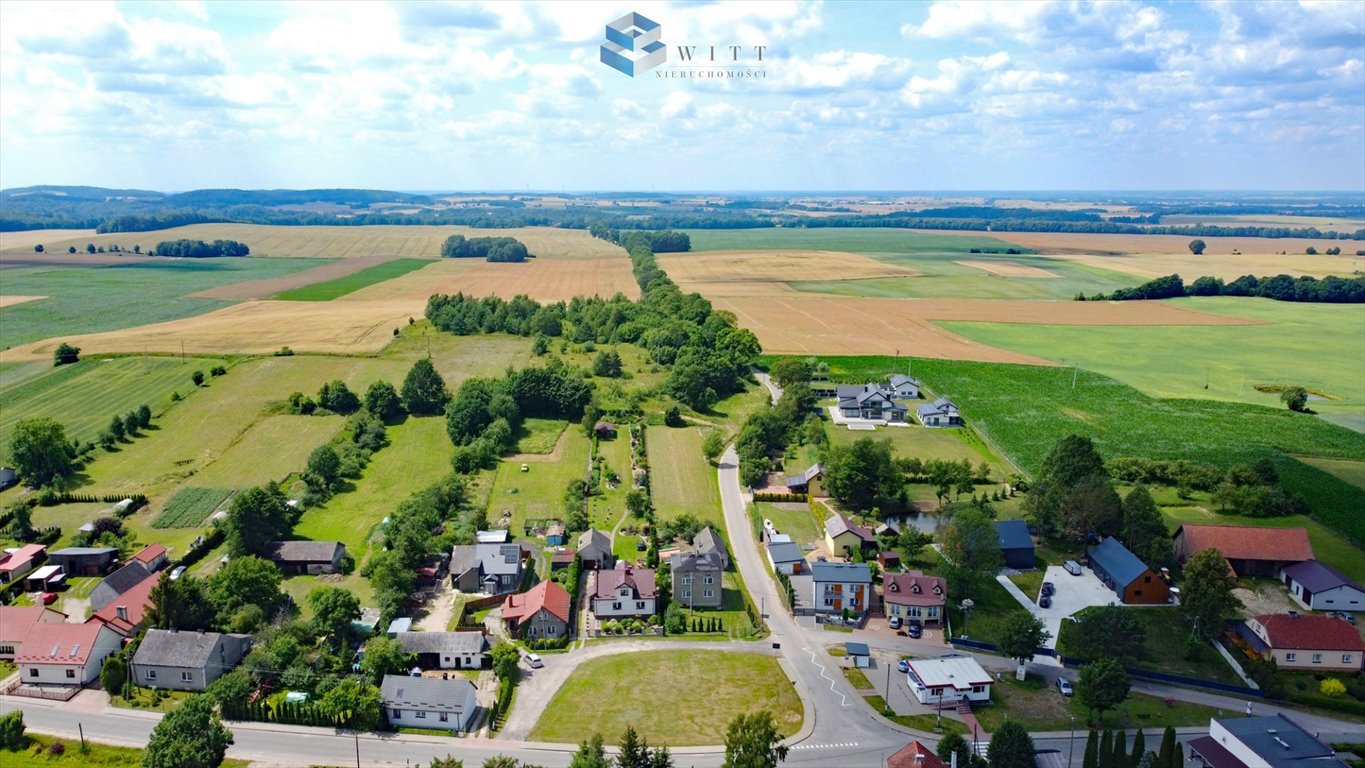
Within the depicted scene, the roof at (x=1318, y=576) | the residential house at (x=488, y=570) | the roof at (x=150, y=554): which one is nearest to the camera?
the roof at (x=1318, y=576)

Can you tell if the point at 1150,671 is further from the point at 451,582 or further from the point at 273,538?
the point at 273,538

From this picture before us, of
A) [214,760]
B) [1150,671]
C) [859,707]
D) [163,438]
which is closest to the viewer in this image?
[214,760]

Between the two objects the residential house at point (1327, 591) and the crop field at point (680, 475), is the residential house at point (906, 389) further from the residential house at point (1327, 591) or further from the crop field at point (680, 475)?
the residential house at point (1327, 591)

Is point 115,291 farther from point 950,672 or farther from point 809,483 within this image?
point 950,672

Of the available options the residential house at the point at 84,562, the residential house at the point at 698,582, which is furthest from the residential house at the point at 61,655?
the residential house at the point at 698,582

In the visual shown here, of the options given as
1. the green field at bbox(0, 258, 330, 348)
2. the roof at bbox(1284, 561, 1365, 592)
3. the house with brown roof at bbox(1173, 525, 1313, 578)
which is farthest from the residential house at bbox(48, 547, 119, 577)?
the roof at bbox(1284, 561, 1365, 592)

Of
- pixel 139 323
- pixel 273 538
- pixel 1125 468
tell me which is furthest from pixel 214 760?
pixel 139 323

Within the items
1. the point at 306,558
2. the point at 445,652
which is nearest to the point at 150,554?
the point at 306,558
